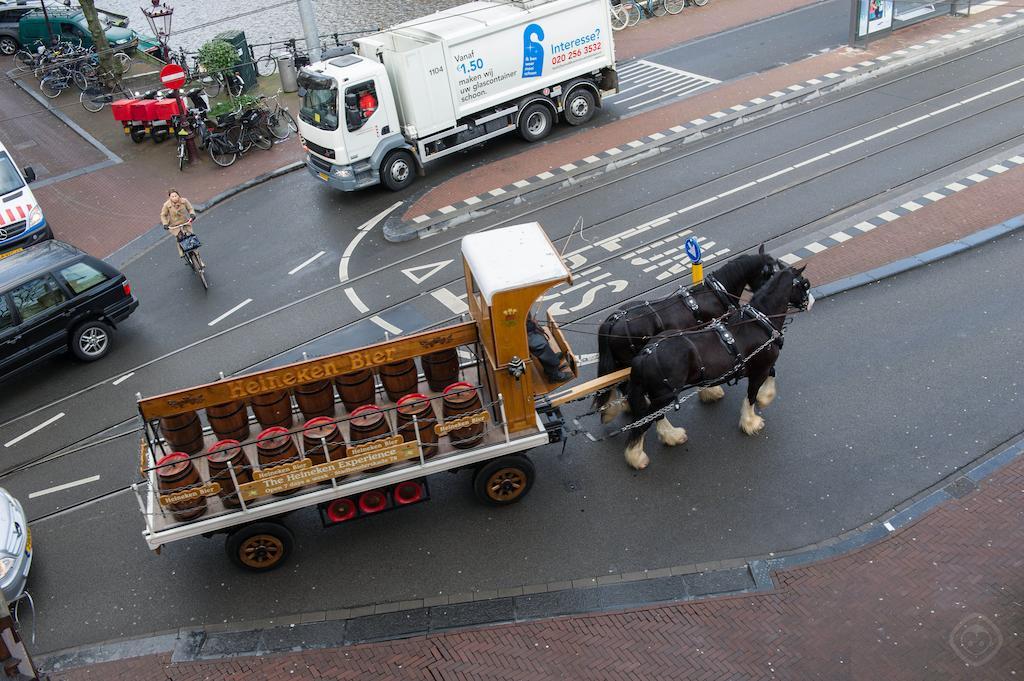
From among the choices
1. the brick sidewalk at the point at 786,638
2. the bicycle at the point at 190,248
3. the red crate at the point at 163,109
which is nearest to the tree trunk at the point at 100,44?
the red crate at the point at 163,109

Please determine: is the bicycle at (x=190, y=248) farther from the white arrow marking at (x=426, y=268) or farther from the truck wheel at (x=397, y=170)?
the truck wheel at (x=397, y=170)

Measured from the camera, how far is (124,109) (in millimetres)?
22078

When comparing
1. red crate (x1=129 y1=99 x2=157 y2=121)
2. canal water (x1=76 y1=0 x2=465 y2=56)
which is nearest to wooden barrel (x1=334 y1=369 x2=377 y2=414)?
red crate (x1=129 y1=99 x2=157 y2=121)

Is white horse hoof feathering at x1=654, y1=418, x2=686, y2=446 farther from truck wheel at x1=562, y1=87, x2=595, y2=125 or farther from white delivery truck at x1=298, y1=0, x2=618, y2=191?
truck wheel at x1=562, y1=87, x2=595, y2=125

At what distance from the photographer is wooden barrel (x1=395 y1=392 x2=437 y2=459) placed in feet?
30.5

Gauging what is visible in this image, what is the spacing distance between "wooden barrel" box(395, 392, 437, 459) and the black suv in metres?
6.98

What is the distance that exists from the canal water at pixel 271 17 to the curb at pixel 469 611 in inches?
987

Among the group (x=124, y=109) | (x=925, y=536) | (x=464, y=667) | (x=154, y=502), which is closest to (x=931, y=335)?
(x=925, y=536)

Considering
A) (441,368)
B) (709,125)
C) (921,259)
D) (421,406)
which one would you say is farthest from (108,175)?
(921,259)

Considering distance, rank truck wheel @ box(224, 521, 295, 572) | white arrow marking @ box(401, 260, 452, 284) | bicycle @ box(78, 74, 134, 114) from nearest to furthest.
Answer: truck wheel @ box(224, 521, 295, 572) → white arrow marking @ box(401, 260, 452, 284) → bicycle @ box(78, 74, 134, 114)

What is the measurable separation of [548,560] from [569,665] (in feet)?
4.35

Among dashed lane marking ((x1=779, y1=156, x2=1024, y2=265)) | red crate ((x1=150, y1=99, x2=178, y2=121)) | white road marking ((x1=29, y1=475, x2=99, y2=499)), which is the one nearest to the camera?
white road marking ((x1=29, y1=475, x2=99, y2=499))

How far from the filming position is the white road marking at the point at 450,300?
14171 mm

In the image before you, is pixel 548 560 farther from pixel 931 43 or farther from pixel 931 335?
pixel 931 43
